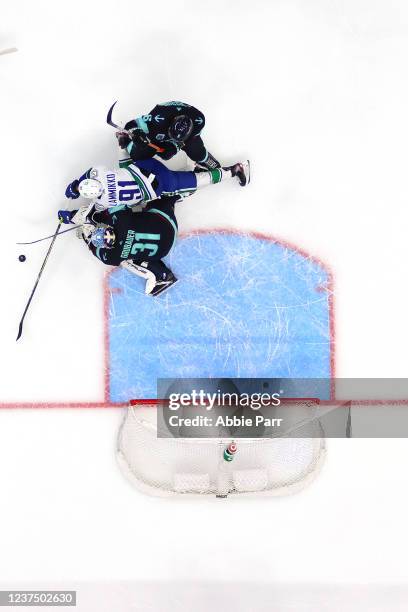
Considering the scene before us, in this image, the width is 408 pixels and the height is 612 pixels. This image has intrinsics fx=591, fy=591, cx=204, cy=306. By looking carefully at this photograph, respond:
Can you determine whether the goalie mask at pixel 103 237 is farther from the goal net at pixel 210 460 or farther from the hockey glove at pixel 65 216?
the goal net at pixel 210 460

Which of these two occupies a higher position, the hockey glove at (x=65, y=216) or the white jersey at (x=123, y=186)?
the white jersey at (x=123, y=186)

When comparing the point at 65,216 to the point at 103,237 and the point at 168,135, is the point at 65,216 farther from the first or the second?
the point at 168,135

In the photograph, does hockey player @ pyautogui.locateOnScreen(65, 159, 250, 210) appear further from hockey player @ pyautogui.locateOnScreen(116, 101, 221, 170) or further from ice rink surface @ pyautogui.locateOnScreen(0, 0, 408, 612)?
ice rink surface @ pyautogui.locateOnScreen(0, 0, 408, 612)

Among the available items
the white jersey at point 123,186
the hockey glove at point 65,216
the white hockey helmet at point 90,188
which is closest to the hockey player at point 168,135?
the white jersey at point 123,186

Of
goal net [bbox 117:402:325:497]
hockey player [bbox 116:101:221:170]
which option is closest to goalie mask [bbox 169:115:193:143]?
hockey player [bbox 116:101:221:170]

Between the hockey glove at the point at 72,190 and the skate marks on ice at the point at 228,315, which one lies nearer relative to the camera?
the hockey glove at the point at 72,190

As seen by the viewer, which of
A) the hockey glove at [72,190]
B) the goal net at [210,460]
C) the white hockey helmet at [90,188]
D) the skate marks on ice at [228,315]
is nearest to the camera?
the white hockey helmet at [90,188]

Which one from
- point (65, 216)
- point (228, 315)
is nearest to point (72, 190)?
point (65, 216)

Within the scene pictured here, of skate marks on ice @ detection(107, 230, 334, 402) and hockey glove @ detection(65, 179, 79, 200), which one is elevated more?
hockey glove @ detection(65, 179, 79, 200)
